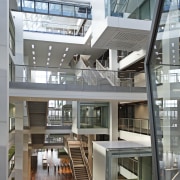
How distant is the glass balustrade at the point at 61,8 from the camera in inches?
694

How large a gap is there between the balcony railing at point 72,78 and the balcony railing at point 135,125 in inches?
91.8

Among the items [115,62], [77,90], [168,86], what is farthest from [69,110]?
[168,86]

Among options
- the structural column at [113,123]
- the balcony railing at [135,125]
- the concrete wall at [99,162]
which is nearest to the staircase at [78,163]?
the structural column at [113,123]

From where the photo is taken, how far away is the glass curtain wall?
8.27 ft

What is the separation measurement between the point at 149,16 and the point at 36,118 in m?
11.0

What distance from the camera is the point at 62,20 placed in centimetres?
1994

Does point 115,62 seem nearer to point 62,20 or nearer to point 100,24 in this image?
point 62,20

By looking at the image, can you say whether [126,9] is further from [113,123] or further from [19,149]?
[19,149]

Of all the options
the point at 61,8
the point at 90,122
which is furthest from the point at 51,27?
the point at 90,122

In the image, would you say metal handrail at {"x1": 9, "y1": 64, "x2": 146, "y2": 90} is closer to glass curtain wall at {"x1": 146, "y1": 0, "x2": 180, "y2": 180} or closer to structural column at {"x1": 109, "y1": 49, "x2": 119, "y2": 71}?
structural column at {"x1": 109, "y1": 49, "x2": 119, "y2": 71}

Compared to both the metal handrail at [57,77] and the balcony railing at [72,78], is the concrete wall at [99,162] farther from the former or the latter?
the metal handrail at [57,77]

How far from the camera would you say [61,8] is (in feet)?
59.9

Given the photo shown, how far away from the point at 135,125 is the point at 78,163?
750cm

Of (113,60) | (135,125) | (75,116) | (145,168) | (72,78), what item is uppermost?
(113,60)
